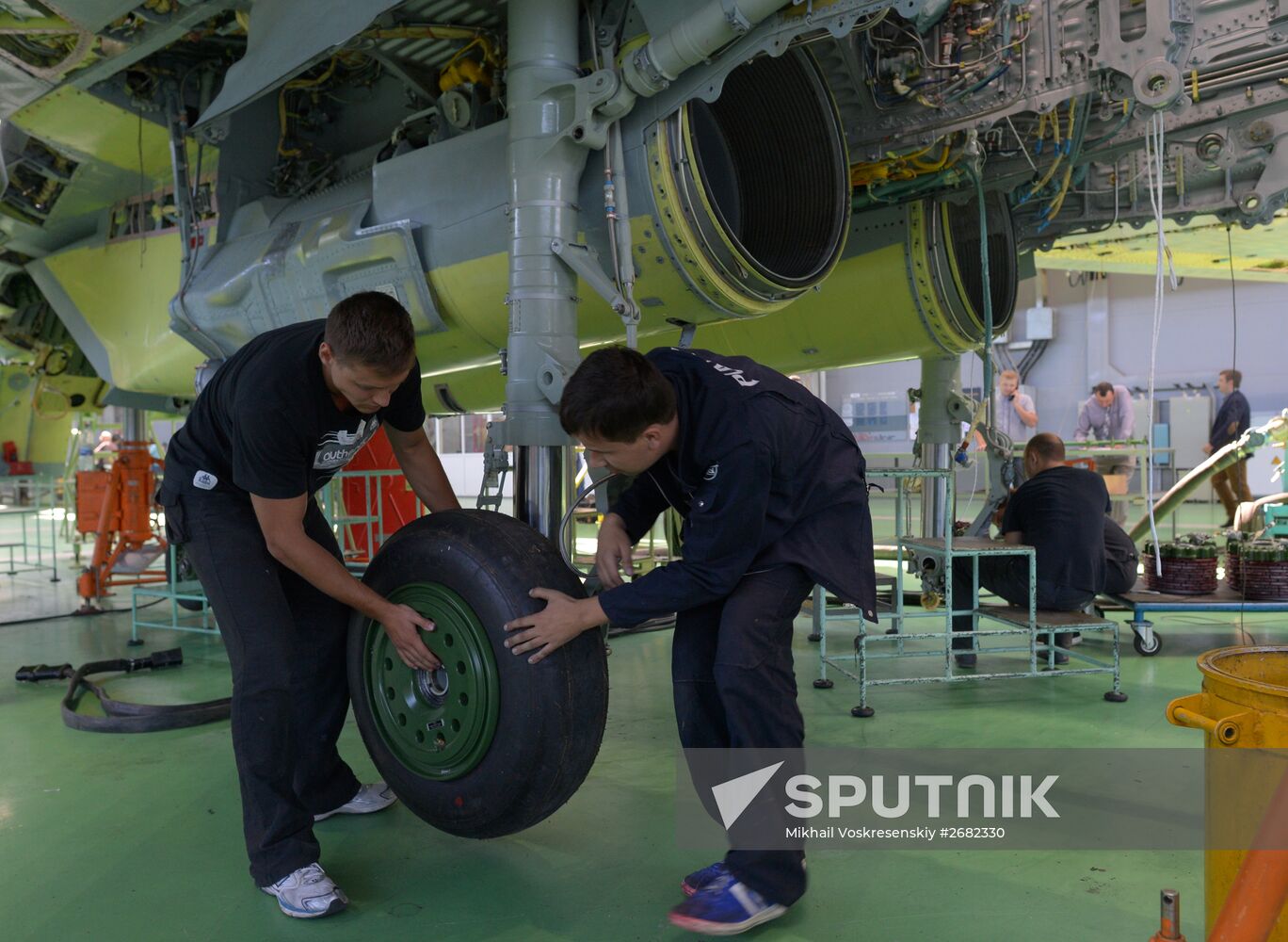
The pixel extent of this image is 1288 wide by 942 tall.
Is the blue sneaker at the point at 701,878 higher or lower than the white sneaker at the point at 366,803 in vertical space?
higher

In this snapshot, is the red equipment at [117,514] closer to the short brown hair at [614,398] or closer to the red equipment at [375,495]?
the red equipment at [375,495]

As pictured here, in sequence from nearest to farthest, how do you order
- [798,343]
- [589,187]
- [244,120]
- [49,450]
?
1. [589,187]
2. [244,120]
3. [798,343]
4. [49,450]

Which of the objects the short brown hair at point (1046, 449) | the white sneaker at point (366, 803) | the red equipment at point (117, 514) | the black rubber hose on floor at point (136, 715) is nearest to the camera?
the white sneaker at point (366, 803)

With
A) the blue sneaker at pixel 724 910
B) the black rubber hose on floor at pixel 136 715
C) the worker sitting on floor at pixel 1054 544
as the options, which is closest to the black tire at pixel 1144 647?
the worker sitting on floor at pixel 1054 544

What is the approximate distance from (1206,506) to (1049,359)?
511 cm

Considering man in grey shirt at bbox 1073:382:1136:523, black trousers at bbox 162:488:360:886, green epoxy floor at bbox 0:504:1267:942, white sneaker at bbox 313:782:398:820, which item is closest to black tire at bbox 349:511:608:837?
green epoxy floor at bbox 0:504:1267:942

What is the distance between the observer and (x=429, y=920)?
2.11 metres

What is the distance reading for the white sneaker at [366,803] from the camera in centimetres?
280

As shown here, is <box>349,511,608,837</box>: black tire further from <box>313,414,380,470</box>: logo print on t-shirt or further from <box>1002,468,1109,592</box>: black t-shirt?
<box>1002,468,1109,592</box>: black t-shirt

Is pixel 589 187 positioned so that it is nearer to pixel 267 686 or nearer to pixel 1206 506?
pixel 267 686

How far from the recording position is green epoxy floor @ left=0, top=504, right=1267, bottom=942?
207 cm

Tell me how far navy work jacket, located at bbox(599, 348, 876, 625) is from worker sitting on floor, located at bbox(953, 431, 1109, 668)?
2.42 meters

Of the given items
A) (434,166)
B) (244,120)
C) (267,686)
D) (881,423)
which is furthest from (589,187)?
(881,423)

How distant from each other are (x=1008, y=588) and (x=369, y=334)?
11.8ft
